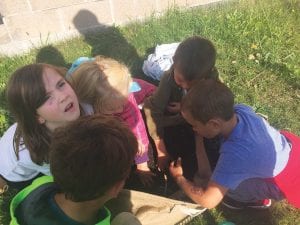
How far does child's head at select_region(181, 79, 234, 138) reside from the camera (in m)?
2.14

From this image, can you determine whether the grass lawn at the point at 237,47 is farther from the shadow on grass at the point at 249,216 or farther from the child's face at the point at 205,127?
the child's face at the point at 205,127

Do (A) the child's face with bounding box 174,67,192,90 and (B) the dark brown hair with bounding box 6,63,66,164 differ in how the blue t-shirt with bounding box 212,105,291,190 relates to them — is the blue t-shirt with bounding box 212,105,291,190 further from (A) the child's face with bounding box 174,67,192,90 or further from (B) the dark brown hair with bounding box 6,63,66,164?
(B) the dark brown hair with bounding box 6,63,66,164

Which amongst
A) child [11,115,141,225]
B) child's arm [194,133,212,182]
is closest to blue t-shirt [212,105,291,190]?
child's arm [194,133,212,182]

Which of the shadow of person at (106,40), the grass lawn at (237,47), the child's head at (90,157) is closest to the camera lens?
the child's head at (90,157)

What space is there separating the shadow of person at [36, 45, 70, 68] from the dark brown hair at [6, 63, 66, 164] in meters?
1.67

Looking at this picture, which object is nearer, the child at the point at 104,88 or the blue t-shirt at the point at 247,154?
the blue t-shirt at the point at 247,154

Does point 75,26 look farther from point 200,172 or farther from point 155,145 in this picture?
point 200,172

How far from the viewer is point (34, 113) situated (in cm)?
225

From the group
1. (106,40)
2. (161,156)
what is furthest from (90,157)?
(106,40)

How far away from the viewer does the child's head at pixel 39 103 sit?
7.22ft

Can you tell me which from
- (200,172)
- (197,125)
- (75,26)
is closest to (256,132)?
(197,125)

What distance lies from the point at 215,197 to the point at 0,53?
9.58 ft

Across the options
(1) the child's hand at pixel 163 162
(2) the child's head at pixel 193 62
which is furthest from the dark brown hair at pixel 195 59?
(1) the child's hand at pixel 163 162

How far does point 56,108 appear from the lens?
7.38 feet
